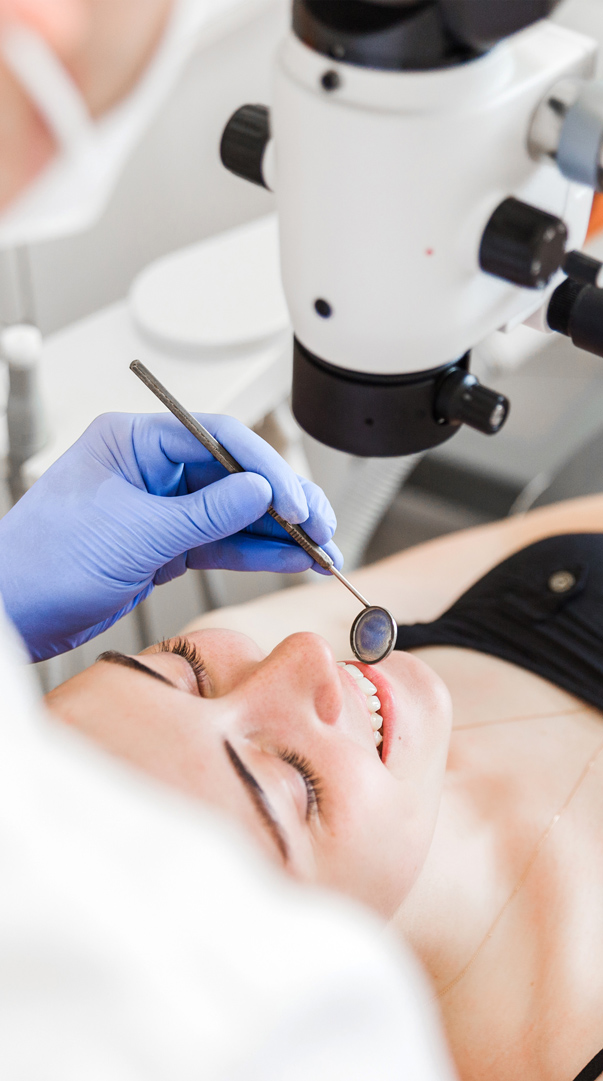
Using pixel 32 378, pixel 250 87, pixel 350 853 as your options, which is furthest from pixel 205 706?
pixel 250 87

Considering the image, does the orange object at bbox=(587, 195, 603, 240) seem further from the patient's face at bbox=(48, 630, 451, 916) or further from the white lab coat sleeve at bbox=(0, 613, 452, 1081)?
the white lab coat sleeve at bbox=(0, 613, 452, 1081)

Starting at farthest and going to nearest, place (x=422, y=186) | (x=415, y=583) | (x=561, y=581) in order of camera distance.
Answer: (x=415, y=583) → (x=561, y=581) → (x=422, y=186)

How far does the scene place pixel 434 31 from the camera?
46 cm

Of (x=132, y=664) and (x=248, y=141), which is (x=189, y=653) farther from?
(x=248, y=141)

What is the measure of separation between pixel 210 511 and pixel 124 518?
0.25 ft

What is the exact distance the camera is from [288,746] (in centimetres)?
68

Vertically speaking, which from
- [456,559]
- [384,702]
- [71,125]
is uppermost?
[71,125]

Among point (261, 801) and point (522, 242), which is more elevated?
point (522, 242)

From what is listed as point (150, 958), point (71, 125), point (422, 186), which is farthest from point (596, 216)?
point (150, 958)

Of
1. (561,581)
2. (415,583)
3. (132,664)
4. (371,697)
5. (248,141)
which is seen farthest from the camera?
(415,583)

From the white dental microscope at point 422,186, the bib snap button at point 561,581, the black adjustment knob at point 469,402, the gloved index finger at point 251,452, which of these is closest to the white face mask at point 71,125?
the white dental microscope at point 422,186

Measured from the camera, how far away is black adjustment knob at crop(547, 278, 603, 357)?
584mm

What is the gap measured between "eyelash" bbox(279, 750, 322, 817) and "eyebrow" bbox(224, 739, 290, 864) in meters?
0.05

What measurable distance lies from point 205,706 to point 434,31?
44 cm
